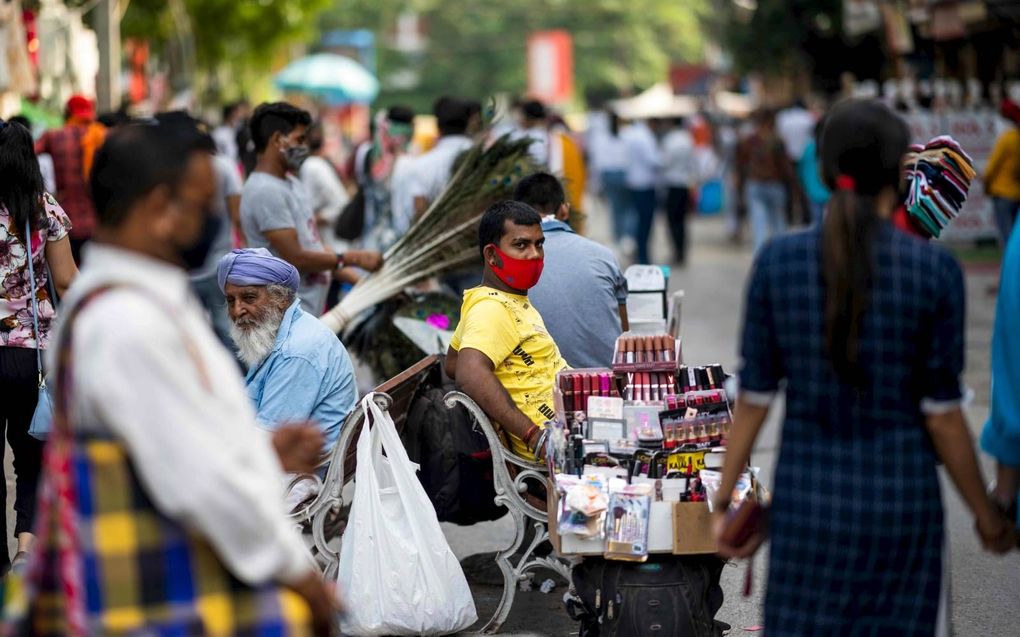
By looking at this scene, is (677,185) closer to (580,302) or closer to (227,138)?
(227,138)

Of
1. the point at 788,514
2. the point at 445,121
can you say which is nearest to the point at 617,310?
the point at 788,514

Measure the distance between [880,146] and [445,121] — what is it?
7.47 meters

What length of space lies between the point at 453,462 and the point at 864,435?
8.02ft

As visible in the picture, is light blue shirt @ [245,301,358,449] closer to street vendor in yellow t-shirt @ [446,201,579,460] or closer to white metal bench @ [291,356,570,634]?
white metal bench @ [291,356,570,634]

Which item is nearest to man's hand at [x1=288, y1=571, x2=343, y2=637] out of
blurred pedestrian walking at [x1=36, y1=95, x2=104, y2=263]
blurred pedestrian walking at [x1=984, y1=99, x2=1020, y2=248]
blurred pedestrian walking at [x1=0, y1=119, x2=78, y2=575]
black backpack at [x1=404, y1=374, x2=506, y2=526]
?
black backpack at [x1=404, y1=374, x2=506, y2=526]

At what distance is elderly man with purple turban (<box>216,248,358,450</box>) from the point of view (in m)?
5.20

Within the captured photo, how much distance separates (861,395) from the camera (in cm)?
325

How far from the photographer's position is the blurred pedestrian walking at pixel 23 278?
5488mm

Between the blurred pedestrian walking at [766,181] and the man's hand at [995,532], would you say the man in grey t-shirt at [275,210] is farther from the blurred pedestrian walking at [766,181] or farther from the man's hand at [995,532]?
the blurred pedestrian walking at [766,181]

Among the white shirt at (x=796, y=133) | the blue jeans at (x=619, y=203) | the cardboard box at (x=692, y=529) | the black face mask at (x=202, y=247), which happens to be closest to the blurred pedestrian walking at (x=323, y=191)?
the blue jeans at (x=619, y=203)

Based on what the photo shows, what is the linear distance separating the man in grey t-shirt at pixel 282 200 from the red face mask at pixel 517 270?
7.72 feet

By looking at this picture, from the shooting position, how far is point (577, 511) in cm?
447

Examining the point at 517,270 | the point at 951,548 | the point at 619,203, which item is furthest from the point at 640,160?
the point at 517,270

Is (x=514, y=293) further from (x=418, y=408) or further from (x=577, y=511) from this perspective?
(x=577, y=511)
